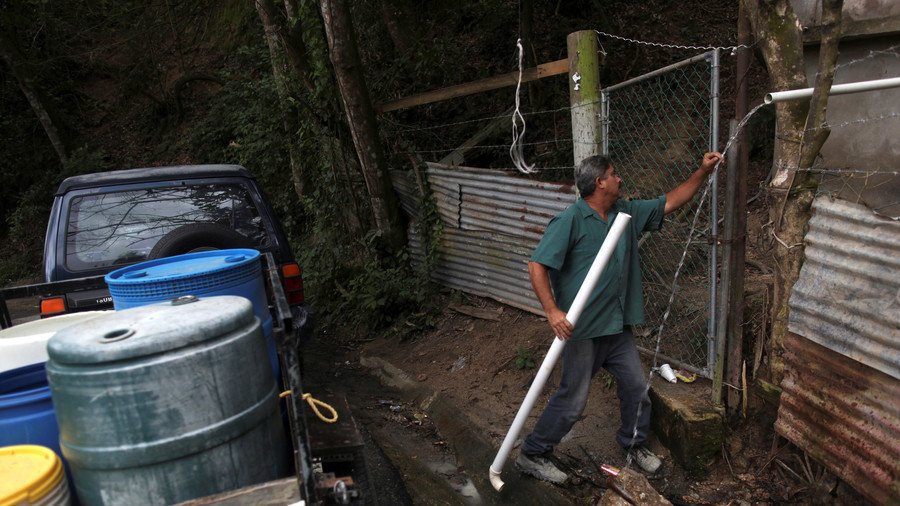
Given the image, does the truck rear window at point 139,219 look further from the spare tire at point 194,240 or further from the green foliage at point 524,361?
the green foliage at point 524,361

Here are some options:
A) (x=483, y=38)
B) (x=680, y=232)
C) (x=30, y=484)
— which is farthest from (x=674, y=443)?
(x=483, y=38)

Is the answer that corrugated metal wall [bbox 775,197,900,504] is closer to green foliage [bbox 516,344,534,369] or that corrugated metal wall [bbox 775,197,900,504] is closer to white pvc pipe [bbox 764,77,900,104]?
white pvc pipe [bbox 764,77,900,104]

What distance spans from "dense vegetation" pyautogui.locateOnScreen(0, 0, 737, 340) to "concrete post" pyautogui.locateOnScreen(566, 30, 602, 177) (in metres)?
2.40

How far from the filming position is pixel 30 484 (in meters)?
1.68

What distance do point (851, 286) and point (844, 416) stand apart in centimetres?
60

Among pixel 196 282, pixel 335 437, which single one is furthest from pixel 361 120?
pixel 335 437

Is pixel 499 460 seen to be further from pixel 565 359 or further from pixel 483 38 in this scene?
pixel 483 38

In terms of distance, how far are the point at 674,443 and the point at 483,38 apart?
7852mm

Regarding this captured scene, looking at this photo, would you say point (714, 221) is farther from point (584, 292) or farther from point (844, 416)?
point (844, 416)

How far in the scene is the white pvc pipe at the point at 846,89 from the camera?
2478 millimetres

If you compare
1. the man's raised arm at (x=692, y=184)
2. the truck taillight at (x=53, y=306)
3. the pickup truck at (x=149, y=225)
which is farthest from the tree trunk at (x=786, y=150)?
the truck taillight at (x=53, y=306)

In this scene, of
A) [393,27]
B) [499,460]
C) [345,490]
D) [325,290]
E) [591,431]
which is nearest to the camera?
[345,490]

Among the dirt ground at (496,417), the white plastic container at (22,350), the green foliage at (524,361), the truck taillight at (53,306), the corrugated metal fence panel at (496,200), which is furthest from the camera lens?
the corrugated metal fence panel at (496,200)

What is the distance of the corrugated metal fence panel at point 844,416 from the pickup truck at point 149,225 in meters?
2.82
